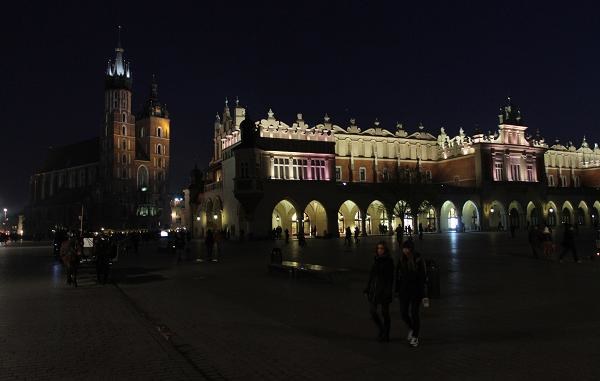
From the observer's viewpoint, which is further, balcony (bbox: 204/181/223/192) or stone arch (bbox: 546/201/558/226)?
stone arch (bbox: 546/201/558/226)

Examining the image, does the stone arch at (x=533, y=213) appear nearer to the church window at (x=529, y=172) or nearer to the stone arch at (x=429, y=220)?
the church window at (x=529, y=172)

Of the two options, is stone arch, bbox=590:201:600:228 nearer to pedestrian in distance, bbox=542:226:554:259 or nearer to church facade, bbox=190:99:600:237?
church facade, bbox=190:99:600:237

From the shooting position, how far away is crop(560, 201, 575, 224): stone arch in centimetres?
8012

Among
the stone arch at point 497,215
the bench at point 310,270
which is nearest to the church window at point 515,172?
the stone arch at point 497,215

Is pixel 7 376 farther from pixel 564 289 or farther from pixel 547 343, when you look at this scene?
pixel 564 289

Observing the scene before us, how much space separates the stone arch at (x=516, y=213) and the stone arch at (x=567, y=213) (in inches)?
335

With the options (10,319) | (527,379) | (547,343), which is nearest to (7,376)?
(10,319)

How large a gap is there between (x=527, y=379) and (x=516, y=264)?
16047 millimetres

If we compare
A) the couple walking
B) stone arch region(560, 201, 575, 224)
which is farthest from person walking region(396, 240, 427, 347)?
stone arch region(560, 201, 575, 224)

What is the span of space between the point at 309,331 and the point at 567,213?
8228 cm

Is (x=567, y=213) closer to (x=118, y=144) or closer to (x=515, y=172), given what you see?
(x=515, y=172)

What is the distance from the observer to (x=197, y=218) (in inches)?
2896

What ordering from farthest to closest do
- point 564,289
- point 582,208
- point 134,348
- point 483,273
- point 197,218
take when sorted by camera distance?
point 582,208
point 197,218
point 483,273
point 564,289
point 134,348

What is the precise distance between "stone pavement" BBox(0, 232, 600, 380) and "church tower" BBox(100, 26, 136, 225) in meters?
103
